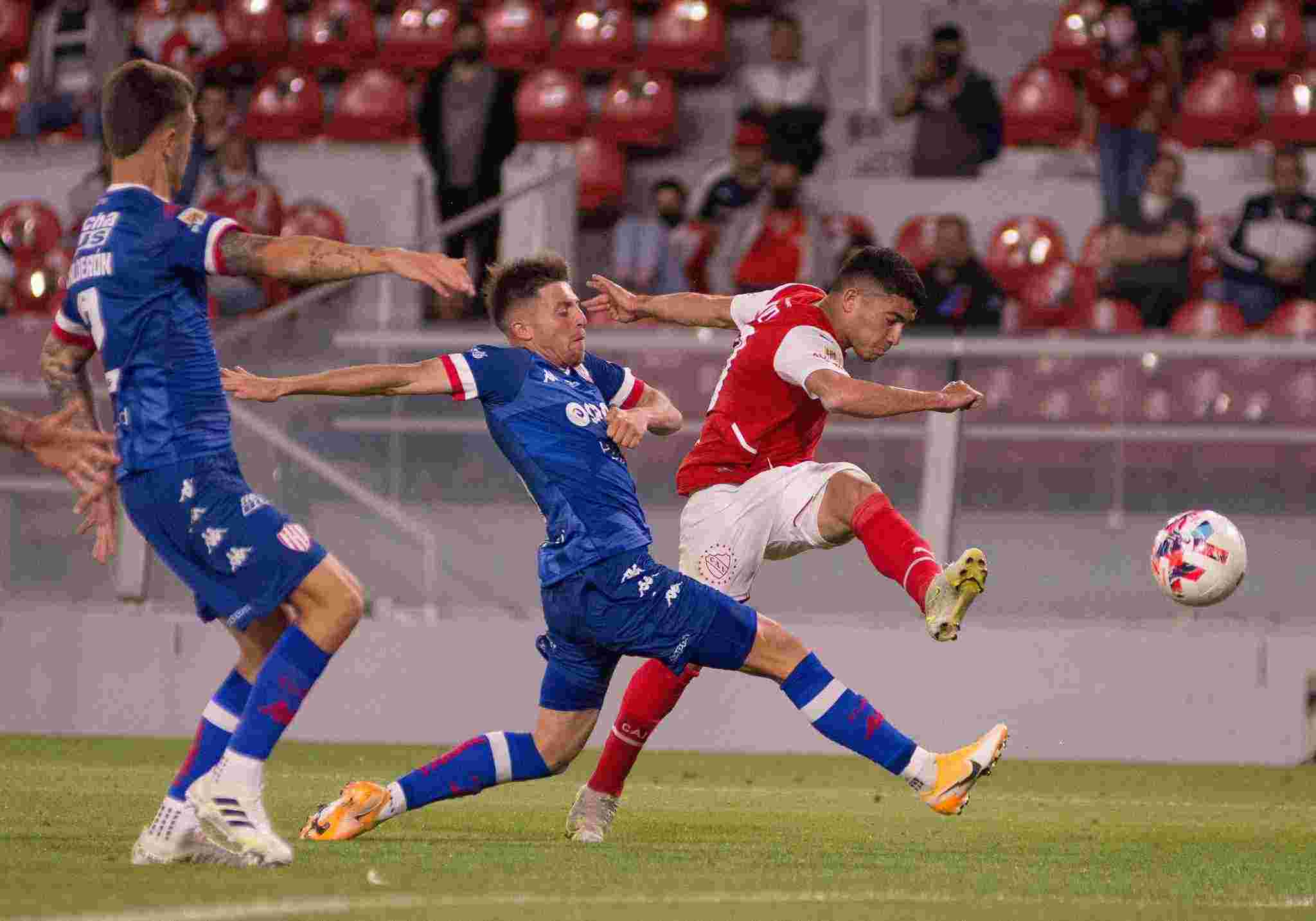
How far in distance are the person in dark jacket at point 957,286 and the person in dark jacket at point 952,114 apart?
2.28 metres

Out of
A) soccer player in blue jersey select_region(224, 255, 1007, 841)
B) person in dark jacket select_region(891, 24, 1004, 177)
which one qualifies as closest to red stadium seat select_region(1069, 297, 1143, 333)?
person in dark jacket select_region(891, 24, 1004, 177)

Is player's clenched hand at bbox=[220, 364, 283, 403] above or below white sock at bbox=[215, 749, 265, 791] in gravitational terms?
above

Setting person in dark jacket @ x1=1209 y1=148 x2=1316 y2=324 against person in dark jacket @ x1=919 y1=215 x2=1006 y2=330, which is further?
person in dark jacket @ x1=1209 y1=148 x2=1316 y2=324

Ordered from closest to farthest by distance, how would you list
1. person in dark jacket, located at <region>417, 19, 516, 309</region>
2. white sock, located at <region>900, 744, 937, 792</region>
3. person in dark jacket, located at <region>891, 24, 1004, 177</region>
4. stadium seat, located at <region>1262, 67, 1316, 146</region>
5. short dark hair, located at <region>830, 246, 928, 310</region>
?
white sock, located at <region>900, 744, 937, 792</region>, short dark hair, located at <region>830, 246, 928, 310</region>, person in dark jacket, located at <region>417, 19, 516, 309</region>, stadium seat, located at <region>1262, 67, 1316, 146</region>, person in dark jacket, located at <region>891, 24, 1004, 177</region>

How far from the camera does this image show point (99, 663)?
35.6ft

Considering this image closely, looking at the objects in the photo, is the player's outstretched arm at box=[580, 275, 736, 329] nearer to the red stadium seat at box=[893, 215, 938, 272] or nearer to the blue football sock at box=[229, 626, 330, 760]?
the blue football sock at box=[229, 626, 330, 760]

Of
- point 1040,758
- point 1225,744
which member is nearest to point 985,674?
point 1040,758

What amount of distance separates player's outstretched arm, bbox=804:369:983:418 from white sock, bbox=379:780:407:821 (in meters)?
1.79

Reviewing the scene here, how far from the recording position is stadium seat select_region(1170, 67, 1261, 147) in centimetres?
1524

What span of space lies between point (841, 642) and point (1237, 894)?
4.88 m

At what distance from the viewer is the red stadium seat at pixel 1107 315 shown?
13.0 m

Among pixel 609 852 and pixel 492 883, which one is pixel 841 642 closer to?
pixel 609 852

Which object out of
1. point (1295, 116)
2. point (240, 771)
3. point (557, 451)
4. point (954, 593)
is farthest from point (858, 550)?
point (1295, 116)

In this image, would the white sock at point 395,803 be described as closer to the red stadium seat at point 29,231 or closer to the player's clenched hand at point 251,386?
the player's clenched hand at point 251,386
